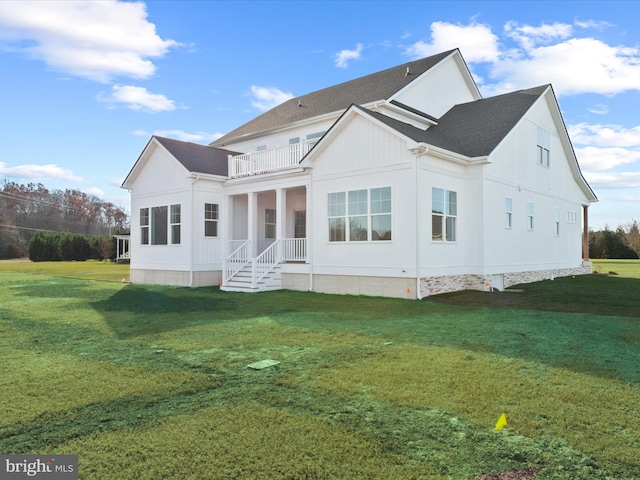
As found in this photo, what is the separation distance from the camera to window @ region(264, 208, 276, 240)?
791 inches

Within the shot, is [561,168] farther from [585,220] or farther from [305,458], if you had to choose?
[305,458]

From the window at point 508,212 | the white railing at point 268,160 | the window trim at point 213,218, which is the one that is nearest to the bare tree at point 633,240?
the window at point 508,212

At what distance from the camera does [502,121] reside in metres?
16.3

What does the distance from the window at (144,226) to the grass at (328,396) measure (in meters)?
11.7

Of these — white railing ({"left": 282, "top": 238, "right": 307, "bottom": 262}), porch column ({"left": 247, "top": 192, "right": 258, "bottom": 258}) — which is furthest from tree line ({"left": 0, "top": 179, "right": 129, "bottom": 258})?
white railing ({"left": 282, "top": 238, "right": 307, "bottom": 262})

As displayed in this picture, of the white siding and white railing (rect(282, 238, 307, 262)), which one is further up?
the white siding

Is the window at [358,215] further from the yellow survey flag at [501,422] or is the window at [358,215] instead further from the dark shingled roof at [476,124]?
the yellow survey flag at [501,422]

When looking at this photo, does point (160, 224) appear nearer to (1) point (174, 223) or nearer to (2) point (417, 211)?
(1) point (174, 223)

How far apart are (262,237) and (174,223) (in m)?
3.78

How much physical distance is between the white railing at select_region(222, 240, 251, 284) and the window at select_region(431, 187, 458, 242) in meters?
6.82

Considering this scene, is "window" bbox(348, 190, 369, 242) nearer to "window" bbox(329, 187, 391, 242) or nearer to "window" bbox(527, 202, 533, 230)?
"window" bbox(329, 187, 391, 242)

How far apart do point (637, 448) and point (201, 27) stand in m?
15.3

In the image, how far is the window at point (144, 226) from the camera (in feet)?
67.4

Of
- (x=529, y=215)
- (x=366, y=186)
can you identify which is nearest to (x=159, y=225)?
(x=366, y=186)
